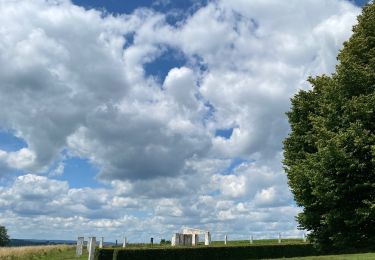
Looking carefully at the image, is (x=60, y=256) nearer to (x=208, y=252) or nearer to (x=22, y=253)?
(x=22, y=253)

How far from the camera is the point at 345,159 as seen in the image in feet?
87.2

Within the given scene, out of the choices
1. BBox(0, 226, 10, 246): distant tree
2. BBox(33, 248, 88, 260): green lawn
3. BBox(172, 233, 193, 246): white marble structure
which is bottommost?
BBox(33, 248, 88, 260): green lawn

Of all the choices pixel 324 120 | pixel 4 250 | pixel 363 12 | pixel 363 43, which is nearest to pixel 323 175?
pixel 324 120

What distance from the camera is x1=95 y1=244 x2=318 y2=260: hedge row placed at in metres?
31.8

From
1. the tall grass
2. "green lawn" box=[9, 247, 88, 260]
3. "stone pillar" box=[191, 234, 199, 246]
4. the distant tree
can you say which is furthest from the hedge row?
the distant tree

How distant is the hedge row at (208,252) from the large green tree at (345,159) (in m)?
8.15

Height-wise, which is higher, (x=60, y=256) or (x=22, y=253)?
(x=22, y=253)

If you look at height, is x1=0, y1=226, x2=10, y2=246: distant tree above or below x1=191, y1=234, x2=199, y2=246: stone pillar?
above

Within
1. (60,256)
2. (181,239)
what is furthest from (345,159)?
(60,256)

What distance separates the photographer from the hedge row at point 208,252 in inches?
1252

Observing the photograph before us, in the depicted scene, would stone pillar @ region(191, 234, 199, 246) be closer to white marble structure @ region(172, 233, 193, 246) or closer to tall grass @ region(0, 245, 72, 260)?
white marble structure @ region(172, 233, 193, 246)

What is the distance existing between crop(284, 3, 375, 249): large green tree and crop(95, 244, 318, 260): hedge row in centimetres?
815

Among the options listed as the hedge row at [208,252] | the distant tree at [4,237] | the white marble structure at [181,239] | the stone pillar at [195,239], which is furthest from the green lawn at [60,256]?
the distant tree at [4,237]

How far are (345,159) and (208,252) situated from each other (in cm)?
1503
